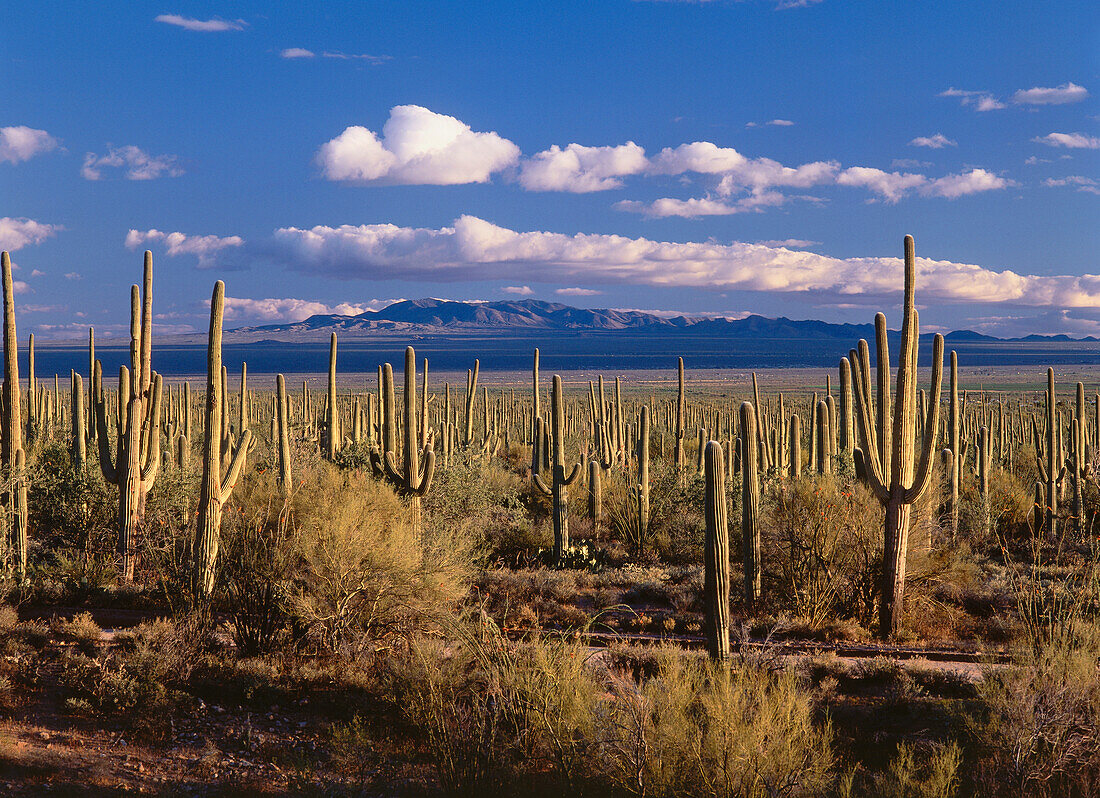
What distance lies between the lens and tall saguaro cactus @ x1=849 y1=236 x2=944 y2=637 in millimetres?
11703

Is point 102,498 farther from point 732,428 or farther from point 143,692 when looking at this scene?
point 732,428

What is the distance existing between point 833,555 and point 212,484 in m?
9.36

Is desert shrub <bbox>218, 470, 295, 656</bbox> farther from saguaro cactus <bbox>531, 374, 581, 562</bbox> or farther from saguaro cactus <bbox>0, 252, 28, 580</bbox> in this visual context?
saguaro cactus <bbox>531, 374, 581, 562</bbox>

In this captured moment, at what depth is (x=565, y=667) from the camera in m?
7.76

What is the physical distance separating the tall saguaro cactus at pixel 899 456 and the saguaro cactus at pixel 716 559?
147 inches

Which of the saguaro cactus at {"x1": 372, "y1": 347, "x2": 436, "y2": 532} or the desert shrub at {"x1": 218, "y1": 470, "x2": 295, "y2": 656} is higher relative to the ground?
the saguaro cactus at {"x1": 372, "y1": 347, "x2": 436, "y2": 532}

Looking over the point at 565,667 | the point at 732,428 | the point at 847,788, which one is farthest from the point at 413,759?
the point at 732,428

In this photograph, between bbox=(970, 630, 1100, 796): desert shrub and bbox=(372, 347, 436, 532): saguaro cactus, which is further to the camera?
bbox=(372, 347, 436, 532): saguaro cactus

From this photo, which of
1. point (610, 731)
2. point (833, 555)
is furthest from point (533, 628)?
point (610, 731)

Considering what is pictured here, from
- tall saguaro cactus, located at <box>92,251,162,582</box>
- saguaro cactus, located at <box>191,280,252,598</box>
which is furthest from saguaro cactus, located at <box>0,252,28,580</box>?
saguaro cactus, located at <box>191,280,252,598</box>

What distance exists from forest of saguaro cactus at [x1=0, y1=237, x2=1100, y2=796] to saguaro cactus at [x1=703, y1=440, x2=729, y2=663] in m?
0.03

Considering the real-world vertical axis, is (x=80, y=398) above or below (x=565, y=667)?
above

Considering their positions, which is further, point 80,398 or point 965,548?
point 80,398

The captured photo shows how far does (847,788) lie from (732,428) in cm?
4108
